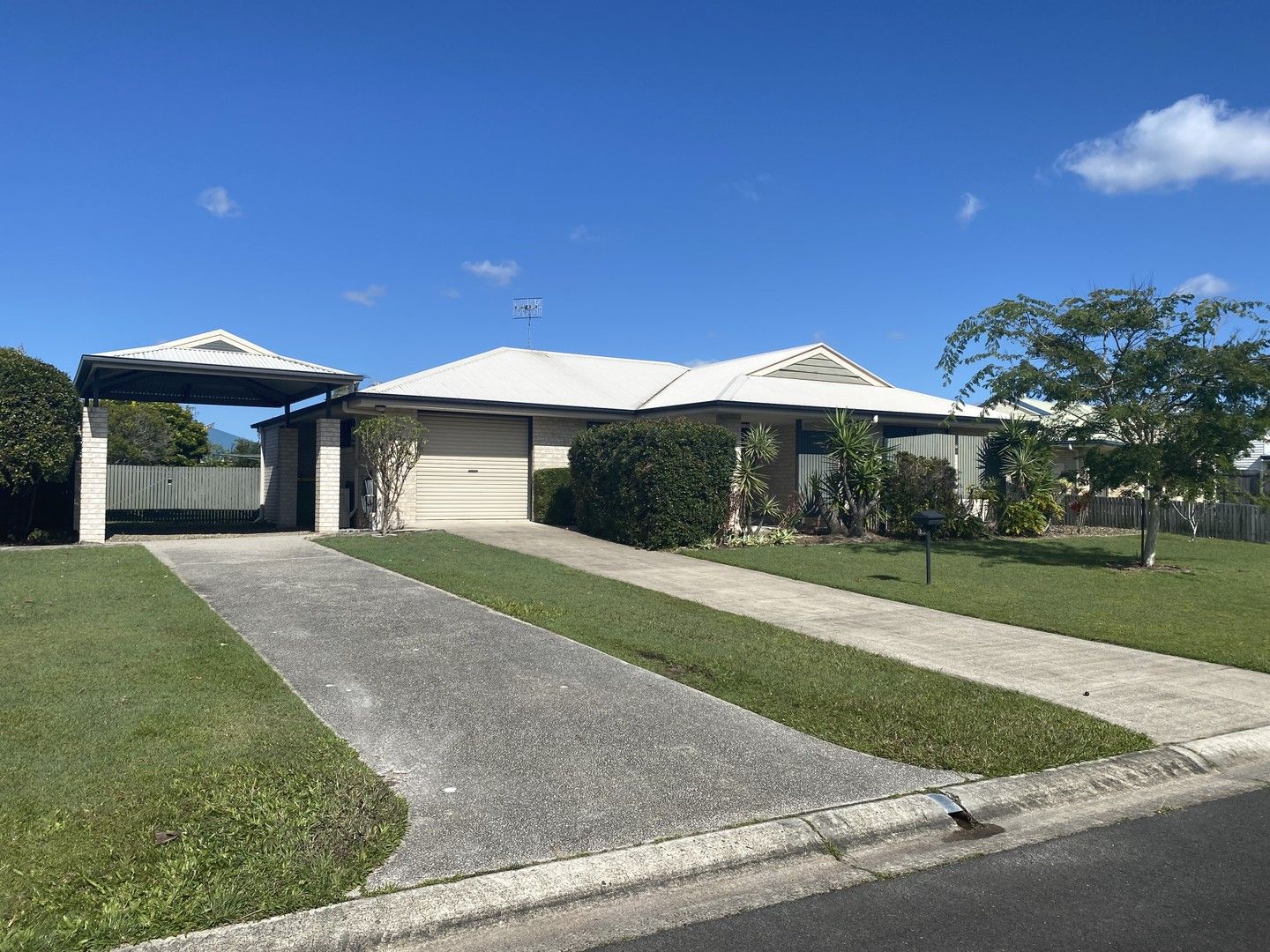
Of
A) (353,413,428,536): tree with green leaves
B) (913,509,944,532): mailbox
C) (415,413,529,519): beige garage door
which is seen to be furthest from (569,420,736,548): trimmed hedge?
(913,509,944,532): mailbox

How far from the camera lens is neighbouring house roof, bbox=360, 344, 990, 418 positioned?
885 inches

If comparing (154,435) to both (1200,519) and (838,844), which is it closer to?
(1200,519)

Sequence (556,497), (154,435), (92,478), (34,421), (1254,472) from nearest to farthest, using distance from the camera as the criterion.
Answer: (34,421), (92,478), (556,497), (1254,472), (154,435)

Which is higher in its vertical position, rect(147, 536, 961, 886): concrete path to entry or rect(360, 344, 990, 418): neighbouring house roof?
rect(360, 344, 990, 418): neighbouring house roof

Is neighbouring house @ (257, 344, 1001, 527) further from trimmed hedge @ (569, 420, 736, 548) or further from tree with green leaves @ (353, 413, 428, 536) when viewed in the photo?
trimmed hedge @ (569, 420, 736, 548)

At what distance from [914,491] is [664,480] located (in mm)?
6408

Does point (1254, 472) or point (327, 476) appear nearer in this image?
point (327, 476)

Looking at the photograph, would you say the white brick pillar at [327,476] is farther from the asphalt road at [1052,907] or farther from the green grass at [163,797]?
the asphalt road at [1052,907]

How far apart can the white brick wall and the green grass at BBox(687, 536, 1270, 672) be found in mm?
6397

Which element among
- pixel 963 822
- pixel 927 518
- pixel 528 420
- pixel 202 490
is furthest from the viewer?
pixel 202 490

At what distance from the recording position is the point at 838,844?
502 cm

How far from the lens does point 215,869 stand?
425 centimetres

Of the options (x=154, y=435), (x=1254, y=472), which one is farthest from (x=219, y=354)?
(x=1254, y=472)

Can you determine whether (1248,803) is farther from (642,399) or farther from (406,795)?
(642,399)
